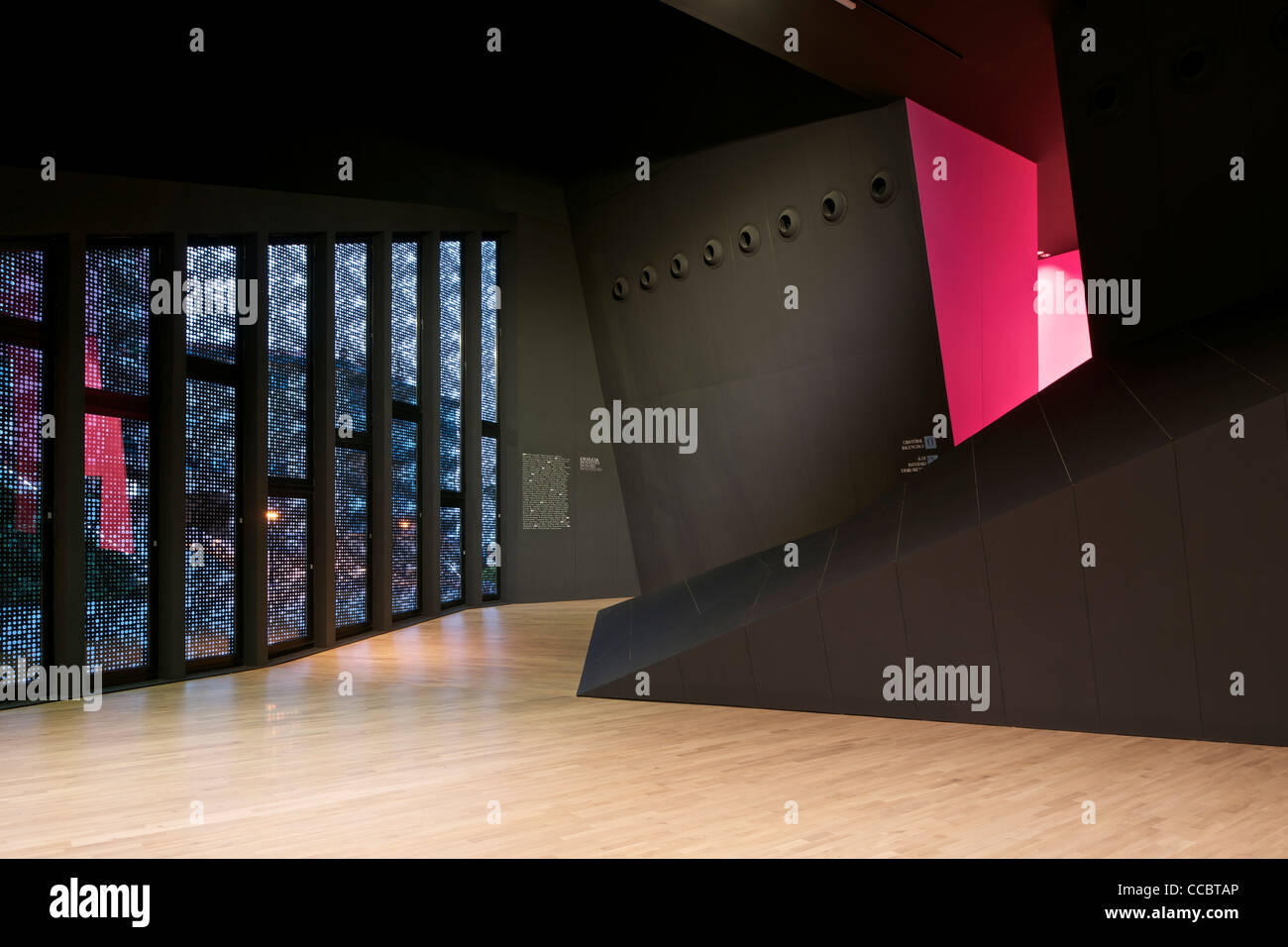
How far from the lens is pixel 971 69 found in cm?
801

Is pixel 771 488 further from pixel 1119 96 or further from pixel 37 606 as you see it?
pixel 37 606

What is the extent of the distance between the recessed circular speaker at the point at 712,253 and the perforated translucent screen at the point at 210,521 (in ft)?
17.6

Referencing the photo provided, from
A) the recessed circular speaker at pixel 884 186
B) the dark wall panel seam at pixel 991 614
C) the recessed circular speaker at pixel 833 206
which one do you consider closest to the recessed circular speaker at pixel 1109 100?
the recessed circular speaker at pixel 884 186

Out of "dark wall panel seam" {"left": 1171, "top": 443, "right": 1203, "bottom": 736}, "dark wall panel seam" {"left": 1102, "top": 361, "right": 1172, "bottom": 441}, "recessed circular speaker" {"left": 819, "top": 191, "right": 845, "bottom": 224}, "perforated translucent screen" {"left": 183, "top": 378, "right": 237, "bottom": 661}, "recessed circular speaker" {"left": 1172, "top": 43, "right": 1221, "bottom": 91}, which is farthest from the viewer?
"recessed circular speaker" {"left": 819, "top": 191, "right": 845, "bottom": 224}

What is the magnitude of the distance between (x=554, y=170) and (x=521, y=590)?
5.92 m

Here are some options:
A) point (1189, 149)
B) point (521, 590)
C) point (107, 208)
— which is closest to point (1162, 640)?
point (1189, 149)

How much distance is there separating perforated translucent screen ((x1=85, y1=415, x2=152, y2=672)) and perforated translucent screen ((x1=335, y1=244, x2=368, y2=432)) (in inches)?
113

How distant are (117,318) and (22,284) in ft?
2.57

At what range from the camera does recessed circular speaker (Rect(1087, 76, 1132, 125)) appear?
7.00m

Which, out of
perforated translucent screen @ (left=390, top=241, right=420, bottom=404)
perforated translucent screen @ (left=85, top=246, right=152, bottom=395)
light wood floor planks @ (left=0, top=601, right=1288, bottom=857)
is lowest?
light wood floor planks @ (left=0, top=601, right=1288, bottom=857)

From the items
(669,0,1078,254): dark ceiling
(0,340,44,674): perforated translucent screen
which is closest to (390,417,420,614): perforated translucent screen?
(0,340,44,674): perforated translucent screen

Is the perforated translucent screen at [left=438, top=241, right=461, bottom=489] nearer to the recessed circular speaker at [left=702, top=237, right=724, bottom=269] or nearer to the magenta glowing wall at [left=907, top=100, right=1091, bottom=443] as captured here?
the recessed circular speaker at [left=702, top=237, right=724, bottom=269]

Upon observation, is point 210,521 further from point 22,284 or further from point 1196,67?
point 1196,67

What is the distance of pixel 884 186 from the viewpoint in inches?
344
